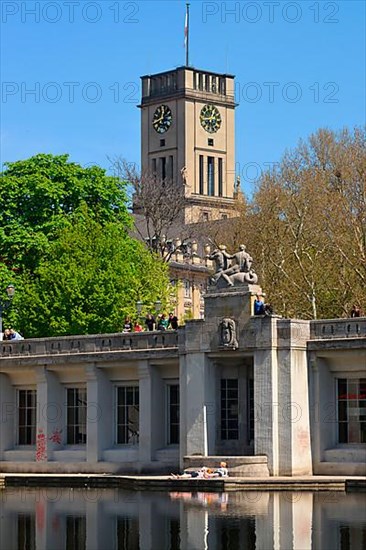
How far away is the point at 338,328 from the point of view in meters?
46.6

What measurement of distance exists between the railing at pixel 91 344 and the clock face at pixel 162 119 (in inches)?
4631


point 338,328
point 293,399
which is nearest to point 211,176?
point 338,328

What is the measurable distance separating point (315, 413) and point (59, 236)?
2749 cm

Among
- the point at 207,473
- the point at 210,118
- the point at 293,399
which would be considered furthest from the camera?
the point at 210,118

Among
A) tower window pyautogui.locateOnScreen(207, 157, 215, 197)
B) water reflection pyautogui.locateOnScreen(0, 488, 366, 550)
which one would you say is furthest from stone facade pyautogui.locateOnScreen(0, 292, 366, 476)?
tower window pyautogui.locateOnScreen(207, 157, 215, 197)

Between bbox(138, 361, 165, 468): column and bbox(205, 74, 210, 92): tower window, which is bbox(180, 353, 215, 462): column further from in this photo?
bbox(205, 74, 210, 92): tower window

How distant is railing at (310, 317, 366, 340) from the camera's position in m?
45.9

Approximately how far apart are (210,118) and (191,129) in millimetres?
3629

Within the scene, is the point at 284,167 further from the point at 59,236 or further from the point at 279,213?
the point at 59,236

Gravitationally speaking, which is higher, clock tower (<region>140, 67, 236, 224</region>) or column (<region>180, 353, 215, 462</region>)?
clock tower (<region>140, 67, 236, 224</region>)

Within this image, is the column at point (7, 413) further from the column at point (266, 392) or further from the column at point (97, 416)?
the column at point (266, 392)

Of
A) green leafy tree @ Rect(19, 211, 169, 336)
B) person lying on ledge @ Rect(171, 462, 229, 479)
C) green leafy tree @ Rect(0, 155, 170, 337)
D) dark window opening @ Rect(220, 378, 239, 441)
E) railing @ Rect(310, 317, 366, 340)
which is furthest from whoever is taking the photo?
green leafy tree @ Rect(0, 155, 170, 337)

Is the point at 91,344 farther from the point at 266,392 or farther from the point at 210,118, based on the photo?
the point at 210,118

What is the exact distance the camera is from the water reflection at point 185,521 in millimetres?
31328
